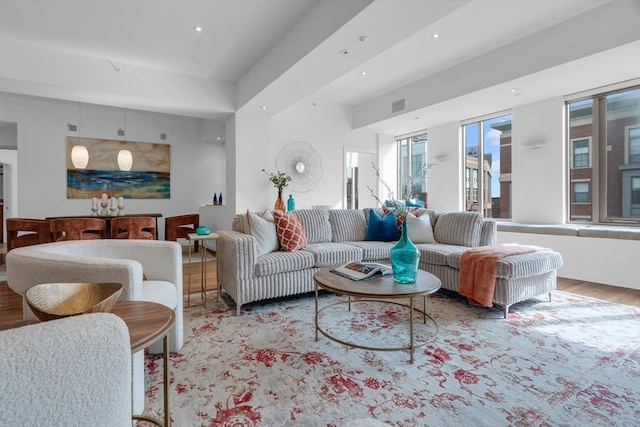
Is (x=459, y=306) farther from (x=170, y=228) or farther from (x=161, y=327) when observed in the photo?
(x=170, y=228)

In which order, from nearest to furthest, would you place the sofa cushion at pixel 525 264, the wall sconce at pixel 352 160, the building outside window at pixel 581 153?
the sofa cushion at pixel 525 264 → the building outside window at pixel 581 153 → the wall sconce at pixel 352 160

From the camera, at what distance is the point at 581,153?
4.52 m

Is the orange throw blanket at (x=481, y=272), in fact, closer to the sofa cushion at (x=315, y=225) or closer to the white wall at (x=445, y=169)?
the sofa cushion at (x=315, y=225)

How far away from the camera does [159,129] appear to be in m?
6.97

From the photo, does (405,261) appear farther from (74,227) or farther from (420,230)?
(74,227)

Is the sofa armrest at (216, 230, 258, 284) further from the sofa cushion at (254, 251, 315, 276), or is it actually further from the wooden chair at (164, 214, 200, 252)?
the wooden chair at (164, 214, 200, 252)

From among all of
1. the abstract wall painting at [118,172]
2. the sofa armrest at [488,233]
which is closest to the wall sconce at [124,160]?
the abstract wall painting at [118,172]

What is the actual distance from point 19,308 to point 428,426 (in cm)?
364

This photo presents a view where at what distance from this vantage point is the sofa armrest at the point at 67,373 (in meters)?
0.51

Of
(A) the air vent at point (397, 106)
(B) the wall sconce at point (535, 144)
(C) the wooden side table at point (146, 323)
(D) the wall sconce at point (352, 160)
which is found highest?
(A) the air vent at point (397, 106)

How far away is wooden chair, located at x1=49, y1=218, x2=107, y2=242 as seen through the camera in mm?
4277

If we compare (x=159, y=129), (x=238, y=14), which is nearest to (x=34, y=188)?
(x=159, y=129)

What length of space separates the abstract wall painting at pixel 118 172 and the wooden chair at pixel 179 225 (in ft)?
4.38

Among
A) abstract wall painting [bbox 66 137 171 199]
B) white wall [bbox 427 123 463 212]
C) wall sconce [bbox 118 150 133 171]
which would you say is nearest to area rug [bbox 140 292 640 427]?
white wall [bbox 427 123 463 212]
